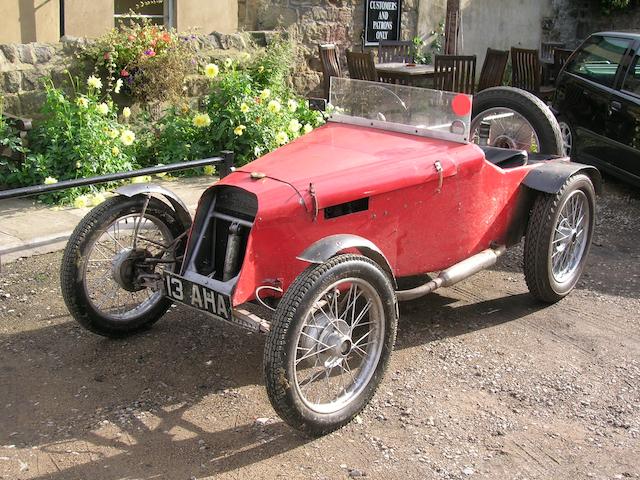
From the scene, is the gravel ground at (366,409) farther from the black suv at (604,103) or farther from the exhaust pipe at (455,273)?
the black suv at (604,103)

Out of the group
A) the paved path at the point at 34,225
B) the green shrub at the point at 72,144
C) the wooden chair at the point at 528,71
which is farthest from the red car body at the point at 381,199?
the wooden chair at the point at 528,71

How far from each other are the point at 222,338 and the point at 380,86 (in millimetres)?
1770

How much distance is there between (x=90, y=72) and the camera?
7.65 metres

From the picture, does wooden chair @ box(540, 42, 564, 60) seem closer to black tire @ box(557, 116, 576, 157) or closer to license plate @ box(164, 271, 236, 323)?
black tire @ box(557, 116, 576, 157)

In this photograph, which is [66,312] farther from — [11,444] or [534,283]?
[534,283]

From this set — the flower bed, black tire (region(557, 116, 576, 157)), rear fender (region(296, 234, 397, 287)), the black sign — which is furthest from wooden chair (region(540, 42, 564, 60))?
rear fender (region(296, 234, 397, 287))

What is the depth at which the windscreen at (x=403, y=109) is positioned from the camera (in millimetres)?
4676

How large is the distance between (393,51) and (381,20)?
0.45 meters

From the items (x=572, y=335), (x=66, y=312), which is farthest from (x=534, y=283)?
(x=66, y=312)

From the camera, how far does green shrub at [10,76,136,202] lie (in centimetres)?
668

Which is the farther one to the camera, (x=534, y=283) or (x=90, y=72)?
(x=90, y=72)

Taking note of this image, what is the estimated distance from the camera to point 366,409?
391 centimetres

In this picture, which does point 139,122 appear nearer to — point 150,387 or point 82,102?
point 82,102

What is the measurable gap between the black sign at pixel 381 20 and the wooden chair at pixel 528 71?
5.80 feet
